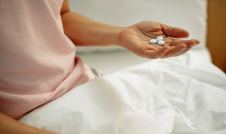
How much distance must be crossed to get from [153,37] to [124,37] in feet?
0.24

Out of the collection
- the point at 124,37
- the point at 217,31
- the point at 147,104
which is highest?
the point at 124,37

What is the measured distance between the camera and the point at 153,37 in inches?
26.5

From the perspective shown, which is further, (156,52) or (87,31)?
(87,31)

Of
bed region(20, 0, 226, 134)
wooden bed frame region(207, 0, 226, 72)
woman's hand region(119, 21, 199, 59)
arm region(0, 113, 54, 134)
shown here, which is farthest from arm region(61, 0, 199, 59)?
wooden bed frame region(207, 0, 226, 72)

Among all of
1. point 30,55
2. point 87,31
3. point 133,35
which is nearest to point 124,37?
point 133,35

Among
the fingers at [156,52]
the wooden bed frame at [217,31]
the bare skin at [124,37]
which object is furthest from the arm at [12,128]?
the wooden bed frame at [217,31]

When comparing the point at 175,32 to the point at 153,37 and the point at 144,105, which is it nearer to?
the point at 153,37

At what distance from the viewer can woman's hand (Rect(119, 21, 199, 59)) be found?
58 cm

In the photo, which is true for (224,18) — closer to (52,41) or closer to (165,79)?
(165,79)

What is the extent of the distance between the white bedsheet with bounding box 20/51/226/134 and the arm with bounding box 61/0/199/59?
103 millimetres

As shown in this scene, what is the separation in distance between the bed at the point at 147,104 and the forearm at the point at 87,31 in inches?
4.2

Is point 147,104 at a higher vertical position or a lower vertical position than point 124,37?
lower

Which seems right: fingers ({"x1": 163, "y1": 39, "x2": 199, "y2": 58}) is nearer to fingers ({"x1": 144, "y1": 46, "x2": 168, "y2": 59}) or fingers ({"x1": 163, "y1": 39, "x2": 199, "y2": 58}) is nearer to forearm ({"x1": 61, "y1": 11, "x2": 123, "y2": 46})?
fingers ({"x1": 144, "y1": 46, "x2": 168, "y2": 59})

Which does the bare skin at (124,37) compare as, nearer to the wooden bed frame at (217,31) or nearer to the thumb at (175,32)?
the thumb at (175,32)
